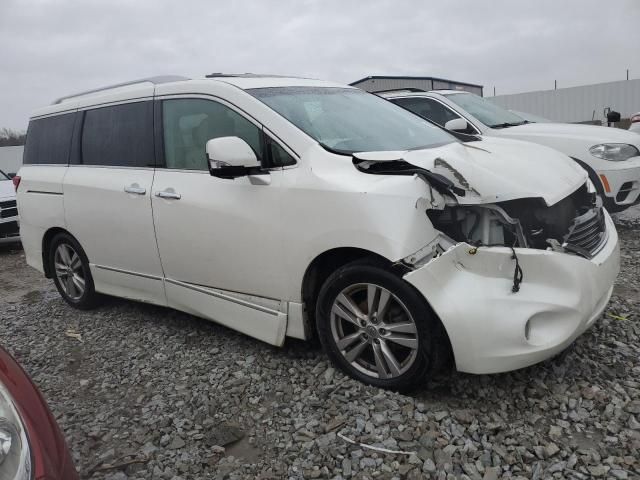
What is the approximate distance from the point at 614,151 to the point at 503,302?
13.1ft

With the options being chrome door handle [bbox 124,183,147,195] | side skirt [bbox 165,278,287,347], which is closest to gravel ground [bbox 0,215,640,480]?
side skirt [bbox 165,278,287,347]

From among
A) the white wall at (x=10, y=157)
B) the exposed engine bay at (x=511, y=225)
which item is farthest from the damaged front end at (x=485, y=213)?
the white wall at (x=10, y=157)

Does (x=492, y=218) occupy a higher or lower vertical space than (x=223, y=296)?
higher

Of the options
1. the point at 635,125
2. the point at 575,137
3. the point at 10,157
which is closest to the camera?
the point at 575,137

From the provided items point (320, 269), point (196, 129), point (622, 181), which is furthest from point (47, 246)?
point (622, 181)

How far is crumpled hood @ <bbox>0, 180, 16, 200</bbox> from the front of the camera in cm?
877

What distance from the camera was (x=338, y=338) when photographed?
296 cm

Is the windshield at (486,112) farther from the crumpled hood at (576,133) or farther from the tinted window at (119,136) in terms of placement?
the tinted window at (119,136)

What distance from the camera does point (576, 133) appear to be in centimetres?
583

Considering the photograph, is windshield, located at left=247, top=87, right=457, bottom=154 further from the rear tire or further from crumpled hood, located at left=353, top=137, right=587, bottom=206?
the rear tire

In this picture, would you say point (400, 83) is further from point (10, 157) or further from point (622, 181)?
point (10, 157)

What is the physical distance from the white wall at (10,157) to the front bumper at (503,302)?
87.1ft

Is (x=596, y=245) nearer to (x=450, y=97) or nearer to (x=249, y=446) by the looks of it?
(x=249, y=446)

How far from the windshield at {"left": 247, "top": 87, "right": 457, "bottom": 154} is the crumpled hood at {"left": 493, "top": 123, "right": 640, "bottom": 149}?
2653 mm
